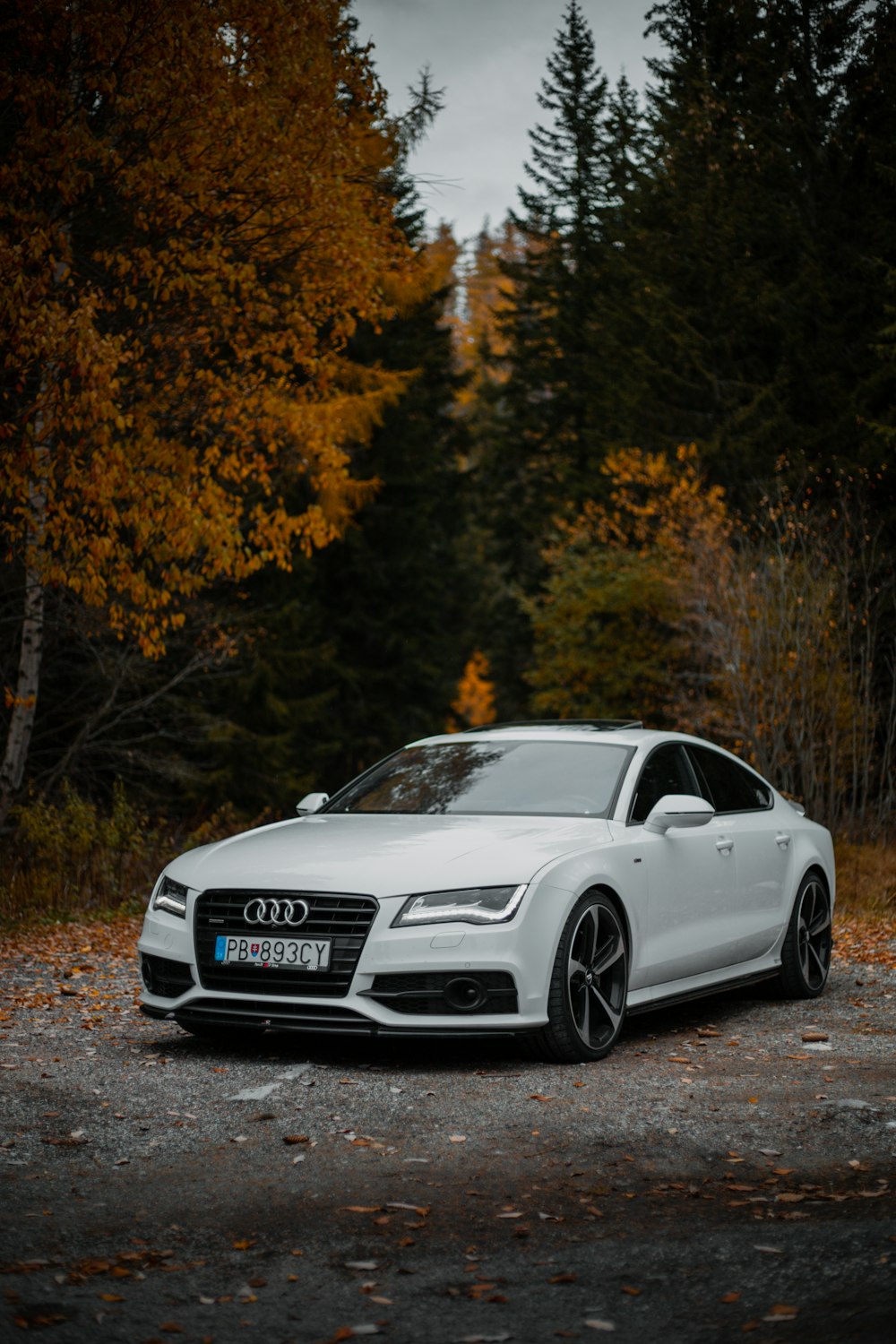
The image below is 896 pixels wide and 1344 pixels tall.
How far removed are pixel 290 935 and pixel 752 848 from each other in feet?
9.81

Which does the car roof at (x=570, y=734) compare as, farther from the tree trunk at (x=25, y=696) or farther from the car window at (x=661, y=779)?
the tree trunk at (x=25, y=696)

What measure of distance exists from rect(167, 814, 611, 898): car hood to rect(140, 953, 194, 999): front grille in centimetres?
37

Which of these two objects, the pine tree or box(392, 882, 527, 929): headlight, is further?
the pine tree

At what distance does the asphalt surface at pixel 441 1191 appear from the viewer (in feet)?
12.0

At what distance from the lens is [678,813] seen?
7.60 metres

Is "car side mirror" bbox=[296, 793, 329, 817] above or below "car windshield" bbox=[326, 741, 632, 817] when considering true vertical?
below

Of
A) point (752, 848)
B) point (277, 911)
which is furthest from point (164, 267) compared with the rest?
point (277, 911)

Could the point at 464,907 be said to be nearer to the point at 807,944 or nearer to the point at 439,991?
the point at 439,991

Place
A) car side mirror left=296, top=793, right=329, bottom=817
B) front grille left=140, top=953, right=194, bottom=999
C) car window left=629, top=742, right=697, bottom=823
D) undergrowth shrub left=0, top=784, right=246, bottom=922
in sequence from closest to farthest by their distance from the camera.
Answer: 1. front grille left=140, top=953, right=194, bottom=999
2. car window left=629, top=742, right=697, bottom=823
3. car side mirror left=296, top=793, right=329, bottom=817
4. undergrowth shrub left=0, top=784, right=246, bottom=922

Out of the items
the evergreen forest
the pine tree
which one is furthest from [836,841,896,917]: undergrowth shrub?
the pine tree

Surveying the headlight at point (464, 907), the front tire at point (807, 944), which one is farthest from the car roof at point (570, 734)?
the headlight at point (464, 907)

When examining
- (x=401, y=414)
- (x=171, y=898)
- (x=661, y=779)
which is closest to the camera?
(x=171, y=898)

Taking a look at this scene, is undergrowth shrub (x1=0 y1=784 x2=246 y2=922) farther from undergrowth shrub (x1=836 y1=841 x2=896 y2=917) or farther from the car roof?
undergrowth shrub (x1=836 y1=841 x2=896 y2=917)

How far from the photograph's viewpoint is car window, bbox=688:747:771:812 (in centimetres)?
870
